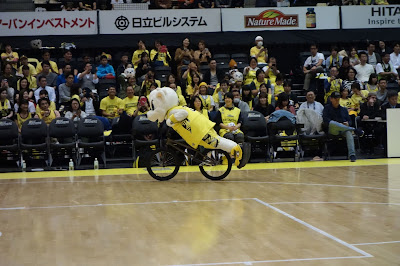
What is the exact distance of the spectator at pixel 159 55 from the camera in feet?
62.2

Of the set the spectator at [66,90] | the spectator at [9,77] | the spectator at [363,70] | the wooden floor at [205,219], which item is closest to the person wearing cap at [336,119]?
the wooden floor at [205,219]

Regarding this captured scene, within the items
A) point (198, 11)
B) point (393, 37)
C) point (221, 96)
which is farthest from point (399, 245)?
point (393, 37)

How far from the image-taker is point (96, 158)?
15.2 metres

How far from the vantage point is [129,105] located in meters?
16.6

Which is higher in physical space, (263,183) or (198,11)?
(198,11)

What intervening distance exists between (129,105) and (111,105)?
46 centimetres

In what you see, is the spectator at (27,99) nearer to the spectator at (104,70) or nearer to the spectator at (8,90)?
the spectator at (8,90)

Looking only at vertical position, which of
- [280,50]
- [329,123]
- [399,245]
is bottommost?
[399,245]

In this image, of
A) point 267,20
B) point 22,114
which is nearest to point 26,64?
point 22,114

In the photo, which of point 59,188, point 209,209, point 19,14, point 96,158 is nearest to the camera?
point 209,209

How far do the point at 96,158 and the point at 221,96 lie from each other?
3.75 m

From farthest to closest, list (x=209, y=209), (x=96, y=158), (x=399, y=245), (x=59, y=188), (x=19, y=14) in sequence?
(x=19, y=14)
(x=96, y=158)
(x=59, y=188)
(x=209, y=209)
(x=399, y=245)

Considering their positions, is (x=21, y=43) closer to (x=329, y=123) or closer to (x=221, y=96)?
(x=221, y=96)

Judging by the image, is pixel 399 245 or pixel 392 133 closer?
pixel 399 245
